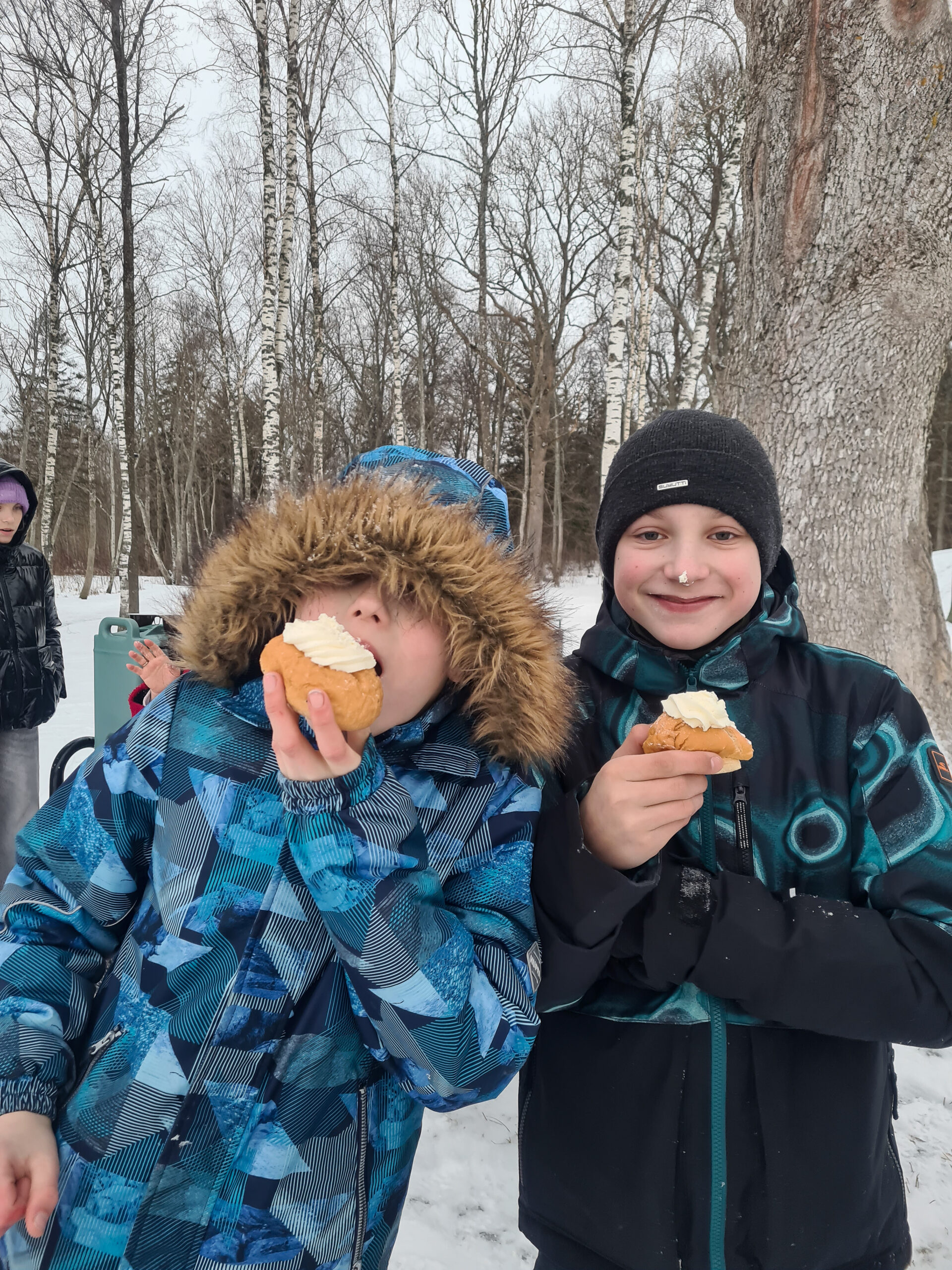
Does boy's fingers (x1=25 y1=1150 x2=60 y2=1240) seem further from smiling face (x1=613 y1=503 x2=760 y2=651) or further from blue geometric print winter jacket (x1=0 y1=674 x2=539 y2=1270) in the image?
smiling face (x1=613 y1=503 x2=760 y2=651)

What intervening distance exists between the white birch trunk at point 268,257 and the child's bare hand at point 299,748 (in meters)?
9.49

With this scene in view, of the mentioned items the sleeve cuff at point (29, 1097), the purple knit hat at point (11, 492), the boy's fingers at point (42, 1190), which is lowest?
the boy's fingers at point (42, 1190)

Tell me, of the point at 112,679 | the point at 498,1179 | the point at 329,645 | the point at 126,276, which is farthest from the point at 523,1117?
the point at 126,276

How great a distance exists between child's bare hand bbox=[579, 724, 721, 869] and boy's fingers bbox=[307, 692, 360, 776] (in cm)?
38

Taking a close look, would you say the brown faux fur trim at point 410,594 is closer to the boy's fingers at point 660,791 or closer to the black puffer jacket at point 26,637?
the boy's fingers at point 660,791

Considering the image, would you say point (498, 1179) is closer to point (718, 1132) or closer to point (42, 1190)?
point (718, 1132)

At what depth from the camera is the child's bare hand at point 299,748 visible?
2.97 feet

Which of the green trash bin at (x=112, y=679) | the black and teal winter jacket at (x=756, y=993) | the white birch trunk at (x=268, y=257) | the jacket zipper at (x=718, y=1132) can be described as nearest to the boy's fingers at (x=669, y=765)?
the black and teal winter jacket at (x=756, y=993)

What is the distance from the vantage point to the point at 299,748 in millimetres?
927

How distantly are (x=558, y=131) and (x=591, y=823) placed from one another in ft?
73.1

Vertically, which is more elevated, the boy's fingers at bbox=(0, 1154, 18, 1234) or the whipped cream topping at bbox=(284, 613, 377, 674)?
the whipped cream topping at bbox=(284, 613, 377, 674)

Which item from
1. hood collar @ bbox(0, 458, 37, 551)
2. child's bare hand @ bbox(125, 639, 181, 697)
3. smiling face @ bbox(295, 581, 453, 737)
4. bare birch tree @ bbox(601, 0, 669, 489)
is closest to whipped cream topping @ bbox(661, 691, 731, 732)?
smiling face @ bbox(295, 581, 453, 737)

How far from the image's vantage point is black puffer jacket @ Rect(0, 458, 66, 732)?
3791 millimetres

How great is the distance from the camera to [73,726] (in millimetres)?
7098
